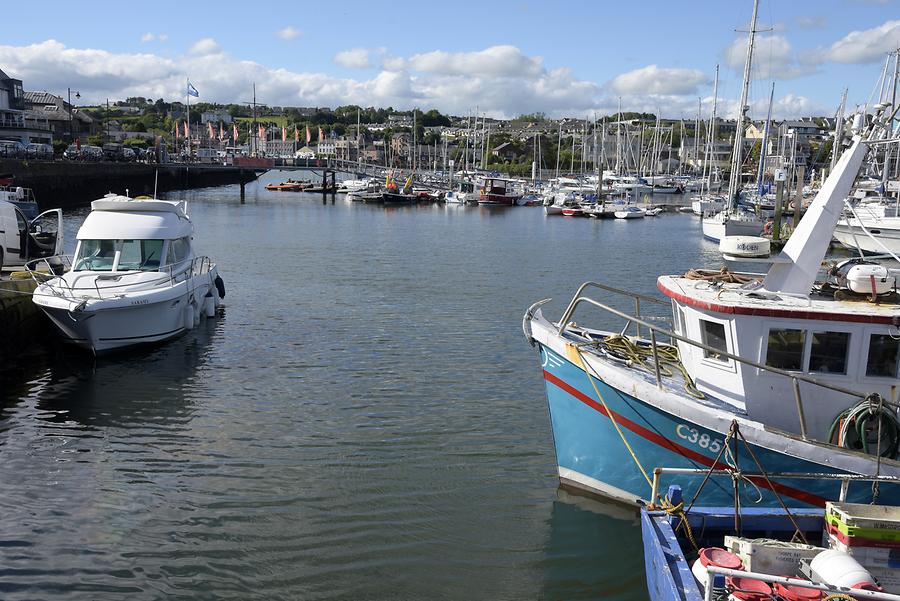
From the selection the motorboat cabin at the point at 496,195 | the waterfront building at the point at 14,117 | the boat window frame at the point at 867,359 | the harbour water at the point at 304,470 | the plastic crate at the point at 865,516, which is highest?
the waterfront building at the point at 14,117

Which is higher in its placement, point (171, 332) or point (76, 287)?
point (76, 287)

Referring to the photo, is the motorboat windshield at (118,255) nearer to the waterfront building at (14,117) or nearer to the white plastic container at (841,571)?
the white plastic container at (841,571)

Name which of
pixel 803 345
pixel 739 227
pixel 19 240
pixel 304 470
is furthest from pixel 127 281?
pixel 739 227

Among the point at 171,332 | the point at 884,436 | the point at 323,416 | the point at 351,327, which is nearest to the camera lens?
the point at 884,436

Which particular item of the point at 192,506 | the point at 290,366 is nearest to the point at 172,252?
the point at 290,366

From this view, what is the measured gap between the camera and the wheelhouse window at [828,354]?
37.9ft

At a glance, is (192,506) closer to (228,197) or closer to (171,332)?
(171,332)

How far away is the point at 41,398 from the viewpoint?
61.3ft

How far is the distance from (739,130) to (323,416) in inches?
1958

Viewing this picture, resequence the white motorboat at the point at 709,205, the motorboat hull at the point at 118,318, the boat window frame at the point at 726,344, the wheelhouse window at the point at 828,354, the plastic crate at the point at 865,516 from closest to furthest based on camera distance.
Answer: the plastic crate at the point at 865,516 → the wheelhouse window at the point at 828,354 → the boat window frame at the point at 726,344 → the motorboat hull at the point at 118,318 → the white motorboat at the point at 709,205

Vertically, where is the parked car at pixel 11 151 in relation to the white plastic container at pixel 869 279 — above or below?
above

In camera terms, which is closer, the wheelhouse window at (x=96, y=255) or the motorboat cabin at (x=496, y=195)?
the wheelhouse window at (x=96, y=255)

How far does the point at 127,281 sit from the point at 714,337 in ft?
54.0

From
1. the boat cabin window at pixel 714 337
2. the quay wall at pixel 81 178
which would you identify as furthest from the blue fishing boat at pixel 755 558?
the quay wall at pixel 81 178
